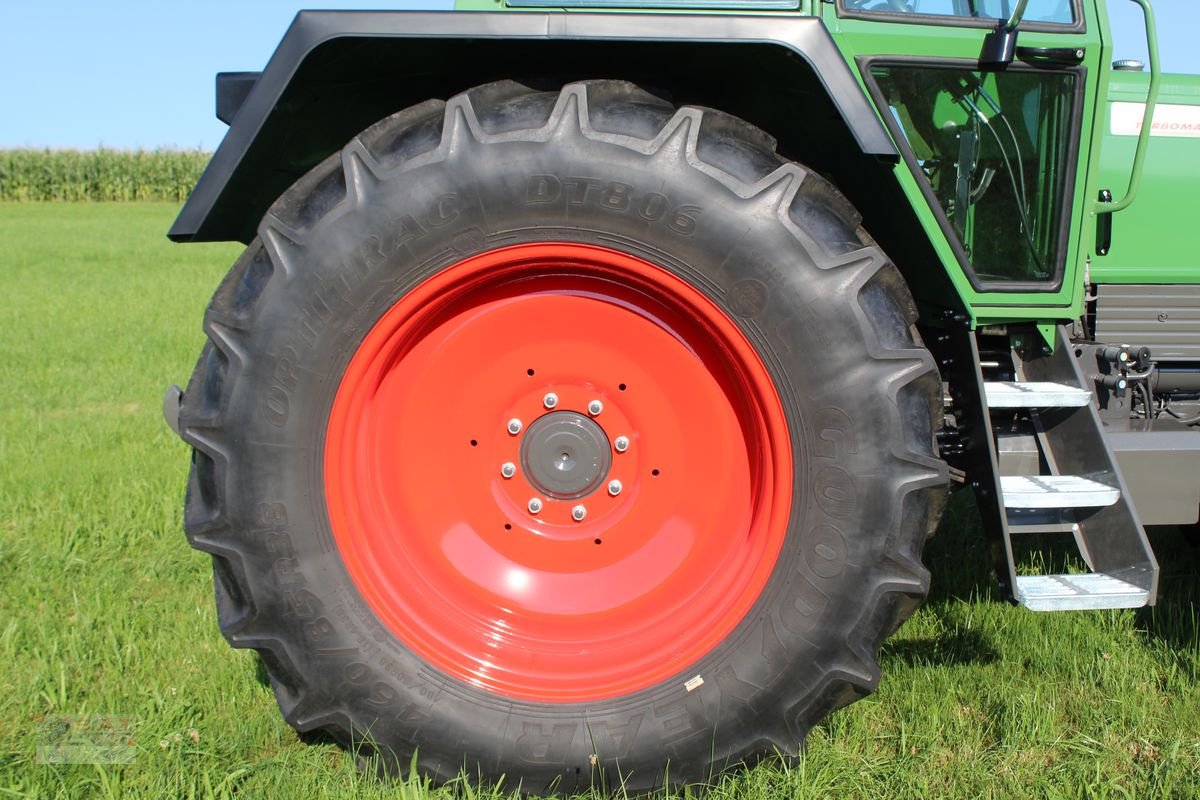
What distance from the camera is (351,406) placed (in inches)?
73.2

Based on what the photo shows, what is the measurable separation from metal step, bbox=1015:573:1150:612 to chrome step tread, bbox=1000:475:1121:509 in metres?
0.16

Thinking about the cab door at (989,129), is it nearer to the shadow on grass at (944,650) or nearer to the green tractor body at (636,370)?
the green tractor body at (636,370)

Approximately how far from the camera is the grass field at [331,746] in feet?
6.14

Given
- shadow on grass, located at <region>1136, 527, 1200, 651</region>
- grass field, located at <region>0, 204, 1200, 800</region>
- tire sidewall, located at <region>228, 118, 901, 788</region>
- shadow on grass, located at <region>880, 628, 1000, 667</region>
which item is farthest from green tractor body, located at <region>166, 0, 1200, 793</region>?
shadow on grass, located at <region>1136, 527, 1200, 651</region>

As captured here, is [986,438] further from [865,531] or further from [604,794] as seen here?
[604,794]

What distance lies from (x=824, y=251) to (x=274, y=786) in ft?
4.85

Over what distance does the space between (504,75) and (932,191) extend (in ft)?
3.10

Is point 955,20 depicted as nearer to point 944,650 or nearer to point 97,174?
point 944,650

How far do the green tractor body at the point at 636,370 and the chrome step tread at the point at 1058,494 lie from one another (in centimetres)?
2

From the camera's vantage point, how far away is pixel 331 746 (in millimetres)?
1965

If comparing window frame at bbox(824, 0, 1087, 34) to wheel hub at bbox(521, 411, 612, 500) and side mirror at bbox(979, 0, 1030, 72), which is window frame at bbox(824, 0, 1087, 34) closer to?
side mirror at bbox(979, 0, 1030, 72)

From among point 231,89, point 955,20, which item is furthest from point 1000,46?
point 231,89

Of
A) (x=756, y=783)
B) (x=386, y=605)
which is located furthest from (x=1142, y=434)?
(x=386, y=605)

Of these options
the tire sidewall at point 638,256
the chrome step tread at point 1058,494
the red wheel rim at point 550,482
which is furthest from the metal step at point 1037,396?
the red wheel rim at point 550,482
